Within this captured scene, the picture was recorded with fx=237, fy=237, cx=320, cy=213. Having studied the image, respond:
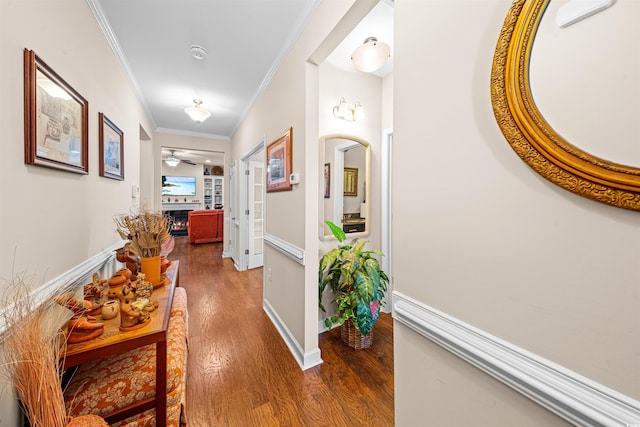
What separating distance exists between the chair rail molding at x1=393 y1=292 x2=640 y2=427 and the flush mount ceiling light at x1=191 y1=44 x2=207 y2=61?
263 centimetres

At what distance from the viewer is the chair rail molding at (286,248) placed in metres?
1.87

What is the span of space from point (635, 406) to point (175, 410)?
167cm

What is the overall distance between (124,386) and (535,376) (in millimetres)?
1574

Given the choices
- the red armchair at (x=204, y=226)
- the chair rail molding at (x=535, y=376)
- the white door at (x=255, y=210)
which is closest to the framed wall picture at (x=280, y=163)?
the chair rail molding at (x=535, y=376)

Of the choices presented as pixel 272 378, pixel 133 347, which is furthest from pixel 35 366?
pixel 272 378

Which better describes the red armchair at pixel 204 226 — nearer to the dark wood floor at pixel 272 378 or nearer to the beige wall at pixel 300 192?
the dark wood floor at pixel 272 378

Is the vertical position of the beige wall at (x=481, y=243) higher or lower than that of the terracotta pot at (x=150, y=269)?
higher

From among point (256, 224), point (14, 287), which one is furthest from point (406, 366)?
point (256, 224)

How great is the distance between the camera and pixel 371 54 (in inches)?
70.9

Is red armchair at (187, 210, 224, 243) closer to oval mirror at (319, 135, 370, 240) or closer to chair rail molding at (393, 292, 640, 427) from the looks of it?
oval mirror at (319, 135, 370, 240)

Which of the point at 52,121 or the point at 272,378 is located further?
the point at 272,378

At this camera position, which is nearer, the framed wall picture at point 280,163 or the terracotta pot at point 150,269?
the terracotta pot at point 150,269

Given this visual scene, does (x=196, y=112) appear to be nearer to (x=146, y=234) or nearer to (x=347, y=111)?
(x=347, y=111)

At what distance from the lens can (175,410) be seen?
121cm
